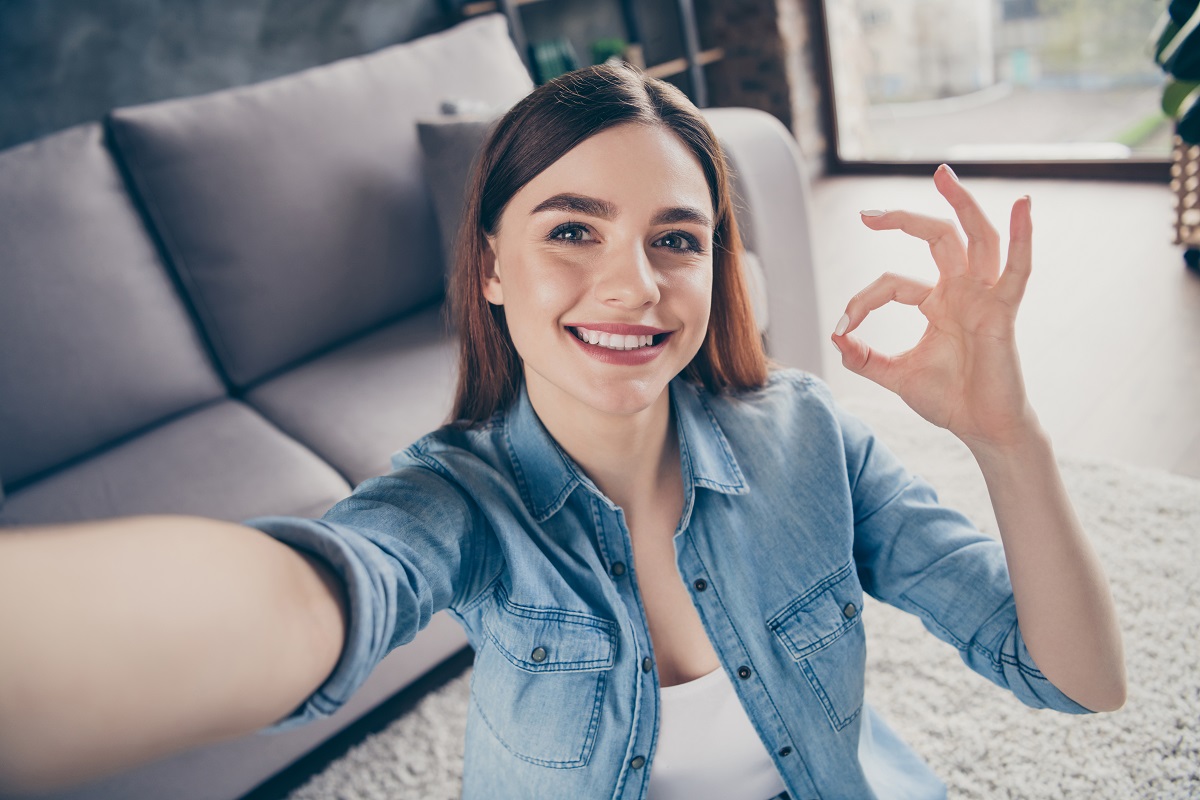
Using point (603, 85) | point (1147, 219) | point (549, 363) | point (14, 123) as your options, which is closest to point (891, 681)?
point (549, 363)

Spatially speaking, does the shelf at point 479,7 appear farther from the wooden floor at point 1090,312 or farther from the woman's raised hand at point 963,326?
the woman's raised hand at point 963,326

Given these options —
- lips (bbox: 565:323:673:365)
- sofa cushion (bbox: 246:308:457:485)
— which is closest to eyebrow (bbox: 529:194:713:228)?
lips (bbox: 565:323:673:365)

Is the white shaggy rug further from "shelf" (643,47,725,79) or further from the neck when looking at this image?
"shelf" (643,47,725,79)

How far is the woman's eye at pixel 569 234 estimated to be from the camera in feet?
2.64

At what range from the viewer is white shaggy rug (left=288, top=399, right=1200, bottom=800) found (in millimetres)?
1197

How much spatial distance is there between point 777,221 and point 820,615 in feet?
3.89

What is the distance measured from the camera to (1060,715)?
4.18 feet

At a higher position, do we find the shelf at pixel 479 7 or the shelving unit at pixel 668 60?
the shelf at pixel 479 7

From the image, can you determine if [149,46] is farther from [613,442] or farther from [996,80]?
[996,80]

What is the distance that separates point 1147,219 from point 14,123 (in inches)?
148

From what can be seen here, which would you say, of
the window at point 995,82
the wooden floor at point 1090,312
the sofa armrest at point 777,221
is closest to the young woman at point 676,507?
the sofa armrest at point 777,221

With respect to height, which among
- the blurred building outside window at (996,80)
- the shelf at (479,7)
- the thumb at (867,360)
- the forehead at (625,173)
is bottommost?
the blurred building outside window at (996,80)

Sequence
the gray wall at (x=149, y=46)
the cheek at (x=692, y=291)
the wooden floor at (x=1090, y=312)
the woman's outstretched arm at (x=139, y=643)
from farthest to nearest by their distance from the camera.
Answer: the gray wall at (x=149, y=46) < the wooden floor at (x=1090, y=312) < the cheek at (x=692, y=291) < the woman's outstretched arm at (x=139, y=643)

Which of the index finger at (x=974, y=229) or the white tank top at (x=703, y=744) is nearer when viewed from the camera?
the index finger at (x=974, y=229)
